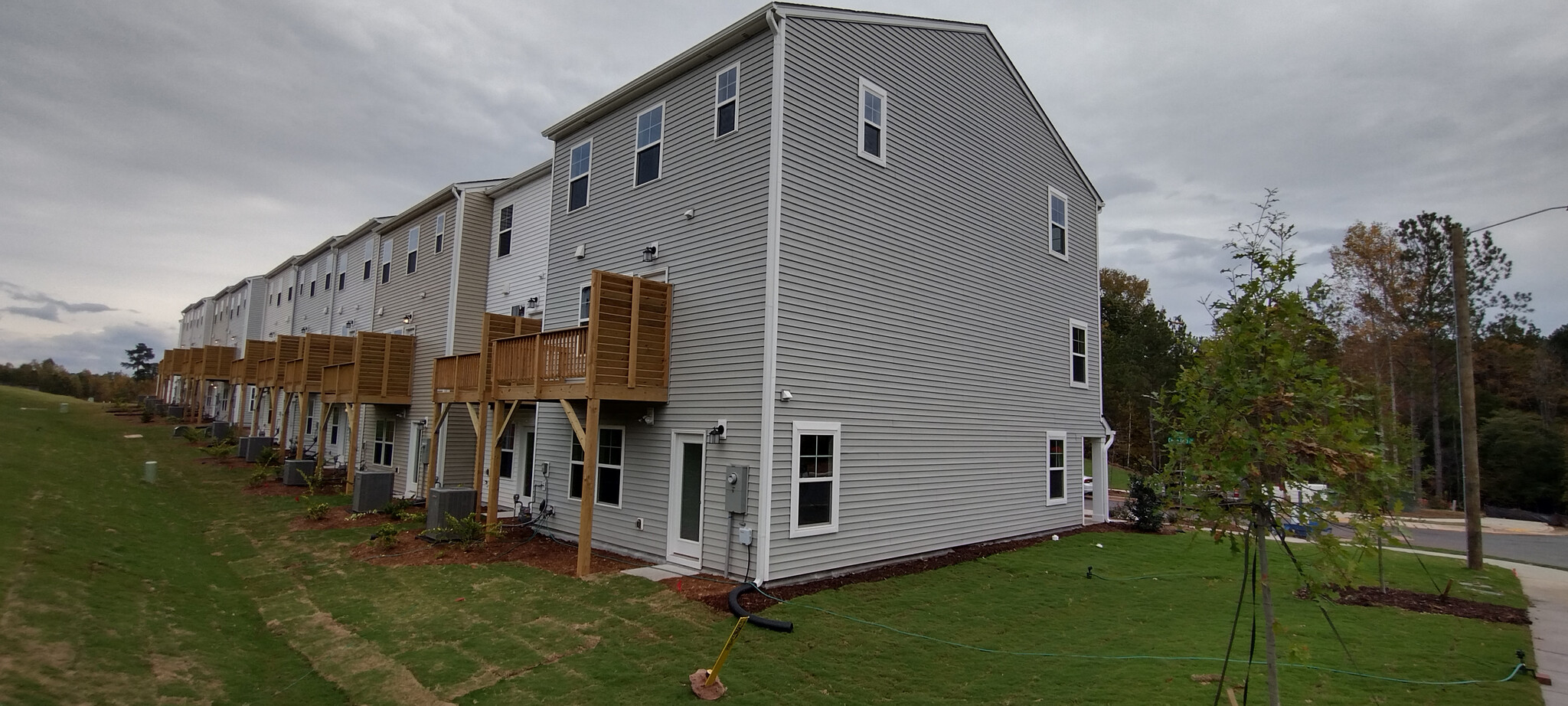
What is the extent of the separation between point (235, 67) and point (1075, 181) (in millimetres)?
18366

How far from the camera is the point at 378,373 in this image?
19.4m

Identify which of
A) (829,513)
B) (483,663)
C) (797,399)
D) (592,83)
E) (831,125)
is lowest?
(483,663)

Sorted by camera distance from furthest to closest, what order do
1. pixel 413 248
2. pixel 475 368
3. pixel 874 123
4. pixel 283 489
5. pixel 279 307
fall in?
pixel 279 307, pixel 413 248, pixel 283 489, pixel 475 368, pixel 874 123

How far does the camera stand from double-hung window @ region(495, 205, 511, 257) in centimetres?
1838

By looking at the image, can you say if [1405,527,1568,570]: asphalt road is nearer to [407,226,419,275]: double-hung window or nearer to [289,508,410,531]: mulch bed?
[289,508,410,531]: mulch bed

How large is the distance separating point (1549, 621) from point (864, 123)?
446 inches

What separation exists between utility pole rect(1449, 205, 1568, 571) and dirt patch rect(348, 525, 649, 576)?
46.9 feet

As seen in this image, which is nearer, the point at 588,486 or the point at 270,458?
the point at 588,486

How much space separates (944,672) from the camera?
6.87 m

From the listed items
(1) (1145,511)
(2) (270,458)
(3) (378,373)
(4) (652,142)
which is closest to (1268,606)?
(4) (652,142)

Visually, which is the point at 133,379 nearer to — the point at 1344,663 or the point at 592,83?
the point at 592,83

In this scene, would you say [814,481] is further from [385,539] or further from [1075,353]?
[1075,353]

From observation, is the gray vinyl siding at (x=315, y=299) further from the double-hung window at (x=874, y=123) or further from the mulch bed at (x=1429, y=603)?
the mulch bed at (x=1429, y=603)

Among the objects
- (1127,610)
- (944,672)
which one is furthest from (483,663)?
(1127,610)
